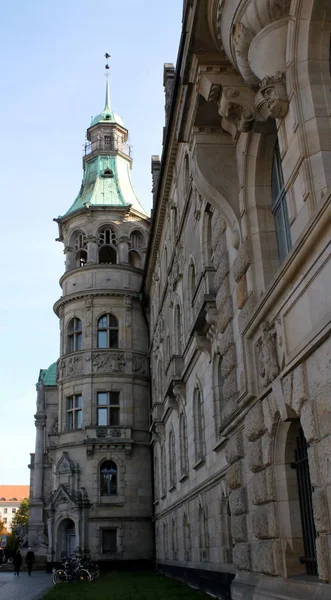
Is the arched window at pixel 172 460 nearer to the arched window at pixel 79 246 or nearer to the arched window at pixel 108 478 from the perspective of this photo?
the arched window at pixel 108 478

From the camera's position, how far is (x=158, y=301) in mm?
33938

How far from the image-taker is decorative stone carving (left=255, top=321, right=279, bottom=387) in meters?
9.58

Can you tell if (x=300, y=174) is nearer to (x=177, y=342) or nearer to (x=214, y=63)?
(x=214, y=63)

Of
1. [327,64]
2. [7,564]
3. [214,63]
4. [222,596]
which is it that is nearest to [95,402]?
[7,564]

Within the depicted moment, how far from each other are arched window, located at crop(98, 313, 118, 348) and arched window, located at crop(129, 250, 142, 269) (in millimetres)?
4147

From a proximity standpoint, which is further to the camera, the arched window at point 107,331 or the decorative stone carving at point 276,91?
the arched window at point 107,331

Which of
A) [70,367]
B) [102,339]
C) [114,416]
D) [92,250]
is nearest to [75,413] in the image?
[114,416]

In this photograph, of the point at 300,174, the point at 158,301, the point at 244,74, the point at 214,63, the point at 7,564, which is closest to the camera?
the point at 300,174

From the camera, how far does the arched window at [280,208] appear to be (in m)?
10.6

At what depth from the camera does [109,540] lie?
3562 cm

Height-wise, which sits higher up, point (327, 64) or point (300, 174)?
point (327, 64)

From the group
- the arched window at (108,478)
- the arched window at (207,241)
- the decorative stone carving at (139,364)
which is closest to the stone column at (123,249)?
the decorative stone carving at (139,364)

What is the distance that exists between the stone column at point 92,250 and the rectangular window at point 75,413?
7.96 metres

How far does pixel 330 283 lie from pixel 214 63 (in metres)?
5.63
